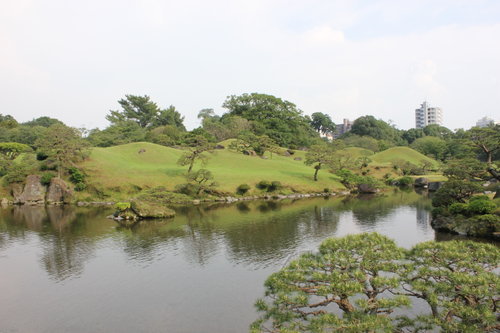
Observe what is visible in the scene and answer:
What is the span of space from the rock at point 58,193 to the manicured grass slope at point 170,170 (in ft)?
12.5

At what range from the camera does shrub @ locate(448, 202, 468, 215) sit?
27528 millimetres

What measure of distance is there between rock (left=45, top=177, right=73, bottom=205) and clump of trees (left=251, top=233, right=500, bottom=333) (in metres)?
43.3

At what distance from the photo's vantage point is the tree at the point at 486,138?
2714 centimetres

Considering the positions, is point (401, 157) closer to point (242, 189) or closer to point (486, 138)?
point (242, 189)

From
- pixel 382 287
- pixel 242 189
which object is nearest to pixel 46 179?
pixel 242 189

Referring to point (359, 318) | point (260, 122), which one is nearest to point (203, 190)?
point (359, 318)

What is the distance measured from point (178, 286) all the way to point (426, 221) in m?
25.4

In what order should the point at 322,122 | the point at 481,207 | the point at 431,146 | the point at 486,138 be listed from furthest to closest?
the point at 322,122 < the point at 431,146 < the point at 486,138 < the point at 481,207

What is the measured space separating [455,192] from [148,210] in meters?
27.9

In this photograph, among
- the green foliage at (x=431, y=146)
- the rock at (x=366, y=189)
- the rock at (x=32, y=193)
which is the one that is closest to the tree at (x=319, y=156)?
the rock at (x=366, y=189)

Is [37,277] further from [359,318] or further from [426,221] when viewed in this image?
[426,221]

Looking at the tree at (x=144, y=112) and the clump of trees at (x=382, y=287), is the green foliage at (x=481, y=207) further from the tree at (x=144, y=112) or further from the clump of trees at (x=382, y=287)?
the tree at (x=144, y=112)

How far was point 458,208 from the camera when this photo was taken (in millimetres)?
27891

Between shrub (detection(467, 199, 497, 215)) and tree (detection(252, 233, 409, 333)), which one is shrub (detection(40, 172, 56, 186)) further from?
shrub (detection(467, 199, 497, 215))
